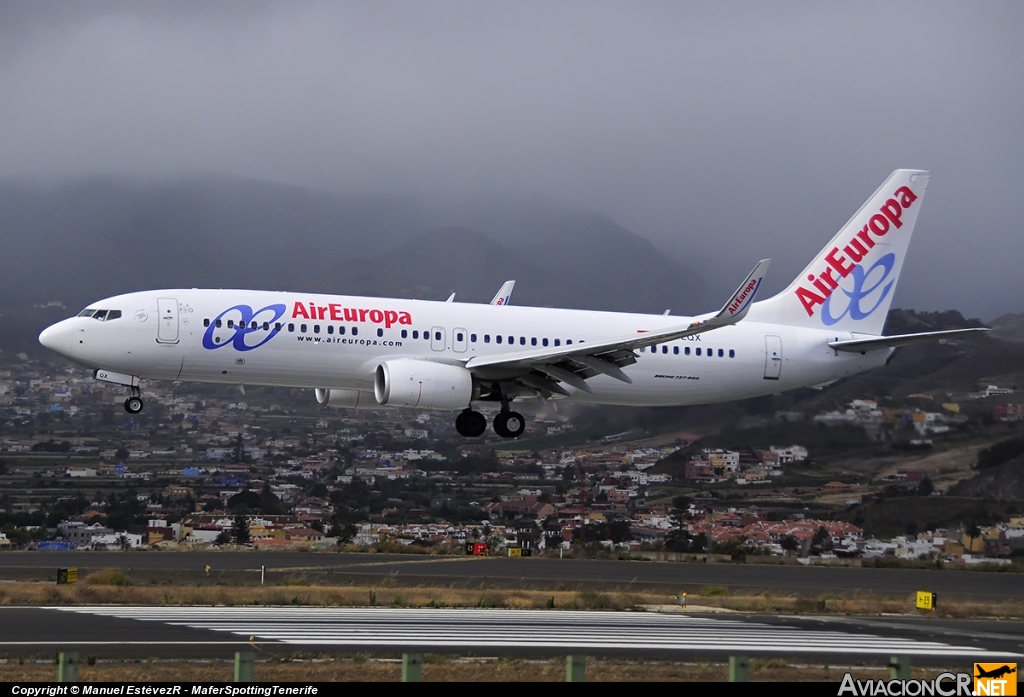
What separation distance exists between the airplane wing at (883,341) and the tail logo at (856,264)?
79.1 inches

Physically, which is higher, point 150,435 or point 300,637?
point 150,435

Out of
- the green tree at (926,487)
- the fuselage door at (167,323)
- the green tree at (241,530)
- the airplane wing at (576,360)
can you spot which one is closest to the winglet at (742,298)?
the airplane wing at (576,360)

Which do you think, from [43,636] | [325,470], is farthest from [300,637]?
[325,470]

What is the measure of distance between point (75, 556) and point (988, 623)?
1398 inches

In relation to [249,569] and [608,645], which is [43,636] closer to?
[608,645]

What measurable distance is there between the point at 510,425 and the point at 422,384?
387 cm

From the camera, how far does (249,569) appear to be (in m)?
45.1

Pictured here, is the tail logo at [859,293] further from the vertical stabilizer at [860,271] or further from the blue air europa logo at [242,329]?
the blue air europa logo at [242,329]

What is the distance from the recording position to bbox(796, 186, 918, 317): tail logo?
42.9 meters

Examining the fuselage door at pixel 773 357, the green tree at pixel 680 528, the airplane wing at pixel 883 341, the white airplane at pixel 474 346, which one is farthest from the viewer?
the green tree at pixel 680 528

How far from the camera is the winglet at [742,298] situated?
32531mm

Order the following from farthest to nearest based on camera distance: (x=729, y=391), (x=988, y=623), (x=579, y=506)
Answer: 1. (x=579, y=506)
2. (x=729, y=391)
3. (x=988, y=623)

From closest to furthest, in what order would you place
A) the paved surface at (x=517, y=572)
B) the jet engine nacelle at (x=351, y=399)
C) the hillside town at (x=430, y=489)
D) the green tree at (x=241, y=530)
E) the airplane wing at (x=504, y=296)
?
the jet engine nacelle at (x=351, y=399), the paved surface at (x=517, y=572), the airplane wing at (x=504, y=296), the hillside town at (x=430, y=489), the green tree at (x=241, y=530)

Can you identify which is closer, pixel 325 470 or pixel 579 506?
pixel 579 506
